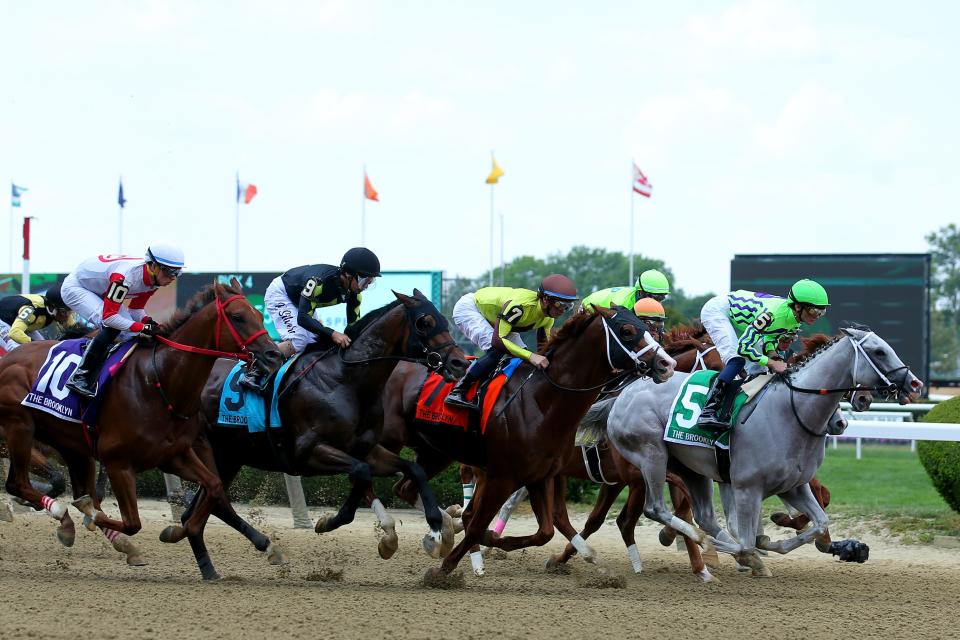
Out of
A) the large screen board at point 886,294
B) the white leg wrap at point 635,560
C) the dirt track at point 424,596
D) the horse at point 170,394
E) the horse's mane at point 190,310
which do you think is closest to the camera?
the dirt track at point 424,596

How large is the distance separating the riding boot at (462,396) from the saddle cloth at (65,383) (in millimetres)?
1975

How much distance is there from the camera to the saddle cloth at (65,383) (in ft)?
23.9

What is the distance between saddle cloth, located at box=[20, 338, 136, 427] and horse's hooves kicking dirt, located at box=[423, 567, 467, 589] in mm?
2234

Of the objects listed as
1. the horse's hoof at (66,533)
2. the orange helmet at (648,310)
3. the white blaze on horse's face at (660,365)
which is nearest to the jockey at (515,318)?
the white blaze on horse's face at (660,365)

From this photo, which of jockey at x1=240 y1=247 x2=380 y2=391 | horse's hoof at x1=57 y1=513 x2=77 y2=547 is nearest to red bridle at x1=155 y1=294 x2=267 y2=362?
jockey at x1=240 y1=247 x2=380 y2=391

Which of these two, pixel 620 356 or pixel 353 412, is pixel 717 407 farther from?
pixel 353 412

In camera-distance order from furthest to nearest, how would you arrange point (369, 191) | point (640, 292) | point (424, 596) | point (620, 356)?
point (369, 191) → point (640, 292) → point (620, 356) → point (424, 596)

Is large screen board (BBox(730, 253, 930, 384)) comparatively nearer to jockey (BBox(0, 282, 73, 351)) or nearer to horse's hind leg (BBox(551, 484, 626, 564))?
horse's hind leg (BBox(551, 484, 626, 564))

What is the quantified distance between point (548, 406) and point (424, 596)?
4.34 ft

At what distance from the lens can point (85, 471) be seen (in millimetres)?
8438

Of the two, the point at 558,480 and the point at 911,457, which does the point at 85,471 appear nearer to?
the point at 558,480

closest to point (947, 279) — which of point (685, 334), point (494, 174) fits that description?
point (494, 174)

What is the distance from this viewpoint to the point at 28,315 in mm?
9656

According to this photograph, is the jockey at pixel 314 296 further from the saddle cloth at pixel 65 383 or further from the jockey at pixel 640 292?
the jockey at pixel 640 292
